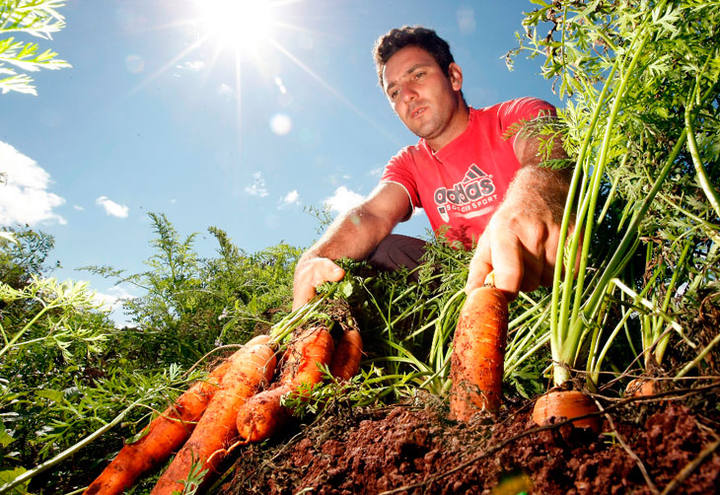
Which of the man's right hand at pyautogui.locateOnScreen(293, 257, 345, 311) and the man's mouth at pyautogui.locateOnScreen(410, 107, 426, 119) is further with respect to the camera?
the man's mouth at pyautogui.locateOnScreen(410, 107, 426, 119)

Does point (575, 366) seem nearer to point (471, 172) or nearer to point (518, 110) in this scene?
point (471, 172)

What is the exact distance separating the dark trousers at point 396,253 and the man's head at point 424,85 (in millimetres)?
1109

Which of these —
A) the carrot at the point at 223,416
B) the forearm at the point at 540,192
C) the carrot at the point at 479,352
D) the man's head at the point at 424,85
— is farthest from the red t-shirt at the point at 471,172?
the carrot at the point at 223,416

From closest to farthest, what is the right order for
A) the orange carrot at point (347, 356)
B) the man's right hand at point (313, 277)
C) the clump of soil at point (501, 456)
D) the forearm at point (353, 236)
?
the clump of soil at point (501, 456) < the orange carrot at point (347, 356) < the man's right hand at point (313, 277) < the forearm at point (353, 236)

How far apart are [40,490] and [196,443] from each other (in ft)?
1.87

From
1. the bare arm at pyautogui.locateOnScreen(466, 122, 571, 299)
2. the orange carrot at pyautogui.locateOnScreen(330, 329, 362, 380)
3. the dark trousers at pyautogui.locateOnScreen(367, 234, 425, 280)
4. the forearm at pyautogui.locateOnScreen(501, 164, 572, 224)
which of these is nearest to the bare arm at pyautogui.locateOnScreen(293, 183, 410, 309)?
the dark trousers at pyautogui.locateOnScreen(367, 234, 425, 280)

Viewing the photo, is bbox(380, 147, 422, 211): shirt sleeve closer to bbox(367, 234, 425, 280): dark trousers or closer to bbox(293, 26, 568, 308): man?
bbox(293, 26, 568, 308): man

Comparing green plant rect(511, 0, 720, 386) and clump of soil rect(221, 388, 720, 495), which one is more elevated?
green plant rect(511, 0, 720, 386)

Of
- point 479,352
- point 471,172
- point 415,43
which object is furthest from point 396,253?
point 415,43

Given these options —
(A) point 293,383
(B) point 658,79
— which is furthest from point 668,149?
(A) point 293,383

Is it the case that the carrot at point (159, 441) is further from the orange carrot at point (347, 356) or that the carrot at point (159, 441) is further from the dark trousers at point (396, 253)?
the dark trousers at point (396, 253)

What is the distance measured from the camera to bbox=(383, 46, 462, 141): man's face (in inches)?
132

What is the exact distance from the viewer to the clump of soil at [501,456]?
0.66m

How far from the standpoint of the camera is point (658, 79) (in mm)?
1228
